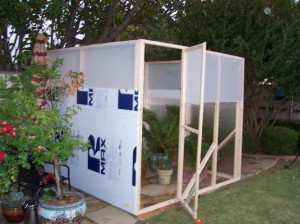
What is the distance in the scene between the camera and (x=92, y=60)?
17.9 feet

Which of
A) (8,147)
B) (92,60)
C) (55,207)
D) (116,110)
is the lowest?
(55,207)

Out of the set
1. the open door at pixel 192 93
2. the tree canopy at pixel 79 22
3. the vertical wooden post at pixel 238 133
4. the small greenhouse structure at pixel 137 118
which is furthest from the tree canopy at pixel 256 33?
the open door at pixel 192 93

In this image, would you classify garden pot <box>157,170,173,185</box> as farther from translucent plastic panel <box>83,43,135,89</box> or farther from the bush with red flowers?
the bush with red flowers

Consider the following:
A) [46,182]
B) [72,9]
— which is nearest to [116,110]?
[46,182]

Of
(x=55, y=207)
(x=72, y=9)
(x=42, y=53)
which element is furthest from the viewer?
(x=72, y=9)

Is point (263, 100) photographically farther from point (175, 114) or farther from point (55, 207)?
point (55, 207)

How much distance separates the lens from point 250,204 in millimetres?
5406

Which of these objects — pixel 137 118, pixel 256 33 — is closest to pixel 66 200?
pixel 137 118

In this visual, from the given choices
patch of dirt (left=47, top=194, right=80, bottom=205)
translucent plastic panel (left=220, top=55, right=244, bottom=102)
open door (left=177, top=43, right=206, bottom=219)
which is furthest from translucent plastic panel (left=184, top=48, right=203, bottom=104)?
patch of dirt (left=47, top=194, right=80, bottom=205)

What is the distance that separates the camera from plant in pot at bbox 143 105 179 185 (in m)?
6.53

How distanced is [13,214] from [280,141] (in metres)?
7.09

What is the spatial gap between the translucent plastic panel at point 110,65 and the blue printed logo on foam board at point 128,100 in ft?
0.28

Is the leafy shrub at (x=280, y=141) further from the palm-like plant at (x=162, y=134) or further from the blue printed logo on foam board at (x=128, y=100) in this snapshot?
the blue printed logo on foam board at (x=128, y=100)

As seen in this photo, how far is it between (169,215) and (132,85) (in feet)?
6.22
